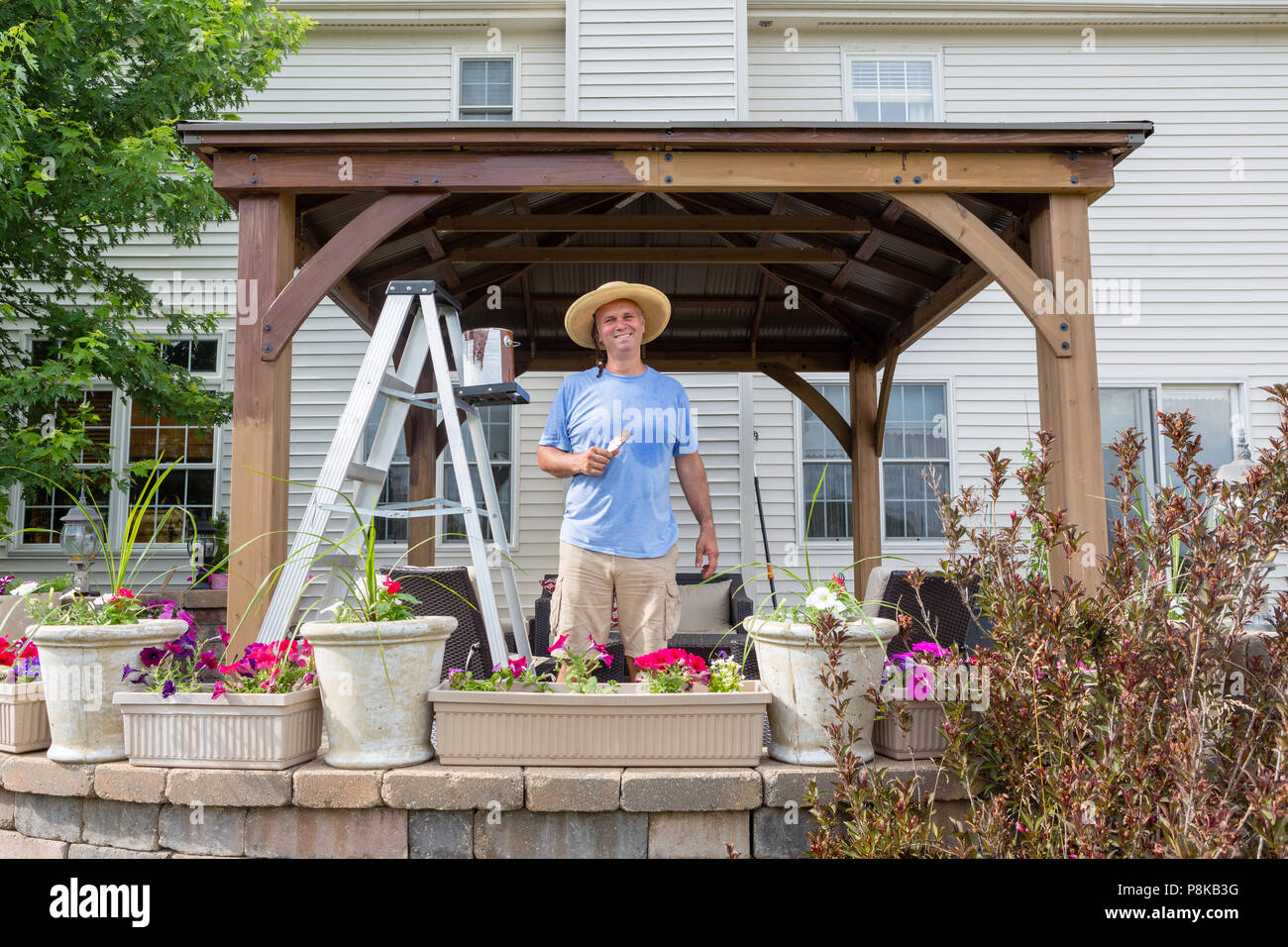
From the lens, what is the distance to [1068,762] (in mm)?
1977

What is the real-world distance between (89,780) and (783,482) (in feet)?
22.0

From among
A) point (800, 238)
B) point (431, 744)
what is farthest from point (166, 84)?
point (431, 744)

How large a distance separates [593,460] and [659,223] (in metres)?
2.98

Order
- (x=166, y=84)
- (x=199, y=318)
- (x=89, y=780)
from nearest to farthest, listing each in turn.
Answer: (x=89, y=780) → (x=166, y=84) → (x=199, y=318)

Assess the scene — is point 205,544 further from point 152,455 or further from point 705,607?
point 705,607

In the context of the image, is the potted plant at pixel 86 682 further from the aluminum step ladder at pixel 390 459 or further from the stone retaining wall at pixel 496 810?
the aluminum step ladder at pixel 390 459

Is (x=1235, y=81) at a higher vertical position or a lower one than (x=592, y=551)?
higher

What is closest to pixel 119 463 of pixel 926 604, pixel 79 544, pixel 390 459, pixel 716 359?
pixel 79 544

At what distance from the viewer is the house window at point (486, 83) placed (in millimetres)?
8875

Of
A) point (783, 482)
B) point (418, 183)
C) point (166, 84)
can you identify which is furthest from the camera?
point (783, 482)

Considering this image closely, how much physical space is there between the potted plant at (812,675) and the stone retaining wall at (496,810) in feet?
0.29

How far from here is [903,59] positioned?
8797 millimetres
